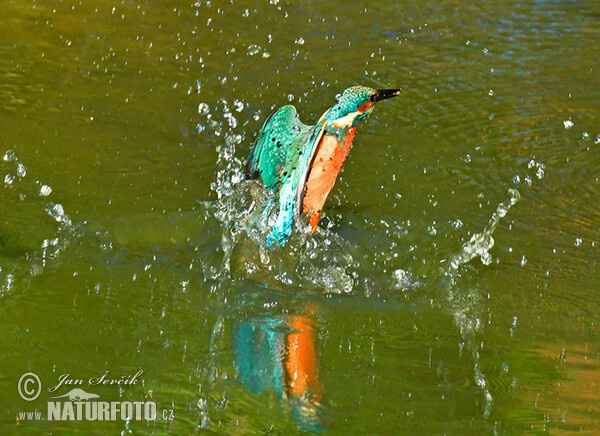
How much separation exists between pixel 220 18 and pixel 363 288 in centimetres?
350

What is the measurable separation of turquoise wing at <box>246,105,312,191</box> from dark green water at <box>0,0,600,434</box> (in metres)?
0.19

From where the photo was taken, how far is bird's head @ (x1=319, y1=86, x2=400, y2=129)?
4.75 m

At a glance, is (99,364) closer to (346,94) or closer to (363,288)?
(363,288)

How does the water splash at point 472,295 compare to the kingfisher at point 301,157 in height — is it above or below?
below

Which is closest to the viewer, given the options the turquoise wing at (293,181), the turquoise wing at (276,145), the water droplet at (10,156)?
the turquoise wing at (293,181)

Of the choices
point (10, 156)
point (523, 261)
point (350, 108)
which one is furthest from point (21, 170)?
point (523, 261)

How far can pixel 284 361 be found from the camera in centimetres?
380

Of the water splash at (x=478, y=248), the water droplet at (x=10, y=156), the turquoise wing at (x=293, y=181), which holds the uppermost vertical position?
the water droplet at (x=10, y=156)

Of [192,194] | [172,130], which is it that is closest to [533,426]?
[192,194]

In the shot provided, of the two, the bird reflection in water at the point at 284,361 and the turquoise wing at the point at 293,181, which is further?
the turquoise wing at the point at 293,181

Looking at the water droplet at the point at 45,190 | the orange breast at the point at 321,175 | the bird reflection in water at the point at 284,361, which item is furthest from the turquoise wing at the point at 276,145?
→ the water droplet at the point at 45,190

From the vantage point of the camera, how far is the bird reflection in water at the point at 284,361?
3494 millimetres

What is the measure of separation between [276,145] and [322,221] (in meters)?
0.56

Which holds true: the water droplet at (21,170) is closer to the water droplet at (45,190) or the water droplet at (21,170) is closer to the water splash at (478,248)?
the water droplet at (45,190)
